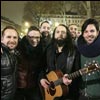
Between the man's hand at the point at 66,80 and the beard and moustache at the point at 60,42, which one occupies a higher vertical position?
the beard and moustache at the point at 60,42

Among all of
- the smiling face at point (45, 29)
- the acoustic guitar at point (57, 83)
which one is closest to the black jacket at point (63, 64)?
the acoustic guitar at point (57, 83)

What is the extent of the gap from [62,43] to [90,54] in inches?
35.4

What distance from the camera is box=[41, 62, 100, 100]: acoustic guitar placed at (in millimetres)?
4340

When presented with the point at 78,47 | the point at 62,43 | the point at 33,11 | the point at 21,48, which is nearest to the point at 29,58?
the point at 21,48

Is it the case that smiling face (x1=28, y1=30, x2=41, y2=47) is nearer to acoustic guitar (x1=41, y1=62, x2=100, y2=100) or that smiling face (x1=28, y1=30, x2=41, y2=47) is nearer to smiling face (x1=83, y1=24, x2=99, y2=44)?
acoustic guitar (x1=41, y1=62, x2=100, y2=100)

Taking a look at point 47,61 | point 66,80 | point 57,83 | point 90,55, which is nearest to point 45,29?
point 47,61

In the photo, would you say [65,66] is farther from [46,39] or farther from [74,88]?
[46,39]

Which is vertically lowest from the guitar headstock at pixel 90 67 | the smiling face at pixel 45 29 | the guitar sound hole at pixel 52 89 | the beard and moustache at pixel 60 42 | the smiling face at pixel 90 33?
the guitar sound hole at pixel 52 89

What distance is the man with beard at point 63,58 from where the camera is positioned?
483 centimetres

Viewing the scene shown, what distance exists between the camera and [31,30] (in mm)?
5621

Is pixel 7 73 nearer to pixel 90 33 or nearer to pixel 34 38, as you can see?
pixel 90 33

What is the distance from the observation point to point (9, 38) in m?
4.68

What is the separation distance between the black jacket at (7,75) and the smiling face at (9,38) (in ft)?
0.94

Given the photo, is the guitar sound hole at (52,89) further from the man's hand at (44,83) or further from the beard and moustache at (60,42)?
the beard and moustache at (60,42)
